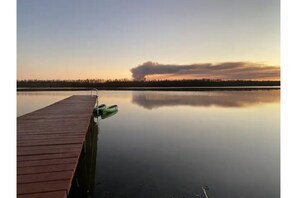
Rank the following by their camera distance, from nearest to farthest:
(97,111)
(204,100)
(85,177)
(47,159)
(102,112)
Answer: (47,159) < (85,177) < (97,111) < (102,112) < (204,100)

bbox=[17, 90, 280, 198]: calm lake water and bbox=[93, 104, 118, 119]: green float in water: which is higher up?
bbox=[93, 104, 118, 119]: green float in water

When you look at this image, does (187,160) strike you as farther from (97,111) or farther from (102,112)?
(102,112)

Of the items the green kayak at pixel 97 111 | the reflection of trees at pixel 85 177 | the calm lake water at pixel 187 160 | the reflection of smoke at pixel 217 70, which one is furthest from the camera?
the green kayak at pixel 97 111

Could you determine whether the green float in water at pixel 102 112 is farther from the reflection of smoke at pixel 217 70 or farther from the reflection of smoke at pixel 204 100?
the reflection of smoke at pixel 204 100

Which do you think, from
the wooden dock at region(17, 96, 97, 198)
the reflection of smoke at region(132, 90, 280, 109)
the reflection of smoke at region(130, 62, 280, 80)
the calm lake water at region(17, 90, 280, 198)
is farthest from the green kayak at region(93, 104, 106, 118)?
the wooden dock at region(17, 96, 97, 198)

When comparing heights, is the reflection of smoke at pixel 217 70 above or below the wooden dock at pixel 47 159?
above

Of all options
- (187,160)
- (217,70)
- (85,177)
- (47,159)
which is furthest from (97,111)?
(47,159)

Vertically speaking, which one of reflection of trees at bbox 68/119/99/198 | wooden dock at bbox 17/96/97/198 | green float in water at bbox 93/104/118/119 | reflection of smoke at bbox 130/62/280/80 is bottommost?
reflection of trees at bbox 68/119/99/198

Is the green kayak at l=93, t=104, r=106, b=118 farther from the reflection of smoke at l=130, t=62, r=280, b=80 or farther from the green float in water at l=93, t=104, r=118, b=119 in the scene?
the reflection of smoke at l=130, t=62, r=280, b=80

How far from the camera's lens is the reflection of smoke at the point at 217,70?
4.83m

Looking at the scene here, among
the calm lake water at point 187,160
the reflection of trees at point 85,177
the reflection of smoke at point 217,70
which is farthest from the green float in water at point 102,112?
the reflection of trees at point 85,177

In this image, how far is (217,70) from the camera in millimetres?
6734

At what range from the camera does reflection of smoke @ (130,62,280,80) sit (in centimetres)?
483
